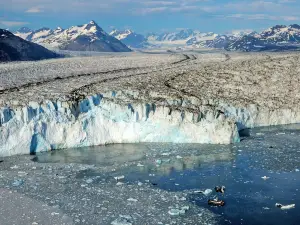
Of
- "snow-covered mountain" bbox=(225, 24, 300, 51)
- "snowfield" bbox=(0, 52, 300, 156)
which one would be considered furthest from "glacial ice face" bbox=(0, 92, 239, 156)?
"snow-covered mountain" bbox=(225, 24, 300, 51)

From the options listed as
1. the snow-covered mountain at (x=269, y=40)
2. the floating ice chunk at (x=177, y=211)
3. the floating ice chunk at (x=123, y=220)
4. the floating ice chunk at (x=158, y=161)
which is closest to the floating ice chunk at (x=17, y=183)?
the floating ice chunk at (x=123, y=220)

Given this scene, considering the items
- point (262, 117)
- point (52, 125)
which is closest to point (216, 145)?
point (262, 117)

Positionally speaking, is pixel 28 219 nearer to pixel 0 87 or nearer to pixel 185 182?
pixel 185 182

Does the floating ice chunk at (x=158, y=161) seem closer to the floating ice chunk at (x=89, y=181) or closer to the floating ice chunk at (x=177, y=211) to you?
the floating ice chunk at (x=89, y=181)

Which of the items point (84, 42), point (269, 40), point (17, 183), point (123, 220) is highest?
point (269, 40)

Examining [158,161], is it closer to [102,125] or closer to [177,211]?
[102,125]

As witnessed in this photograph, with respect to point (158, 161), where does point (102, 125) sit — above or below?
above

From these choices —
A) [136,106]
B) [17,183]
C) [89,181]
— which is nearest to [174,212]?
[89,181]
